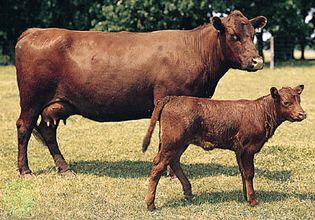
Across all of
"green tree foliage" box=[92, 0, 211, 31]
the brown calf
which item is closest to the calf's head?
the brown calf

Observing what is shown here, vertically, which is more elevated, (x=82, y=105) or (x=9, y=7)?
(x=82, y=105)

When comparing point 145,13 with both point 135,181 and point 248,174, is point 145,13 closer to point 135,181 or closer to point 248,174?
point 135,181

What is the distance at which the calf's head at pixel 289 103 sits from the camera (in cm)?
673

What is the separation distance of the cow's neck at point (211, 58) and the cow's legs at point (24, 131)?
2296 mm

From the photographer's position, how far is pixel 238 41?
7.84 meters

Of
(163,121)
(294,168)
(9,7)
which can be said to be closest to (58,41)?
(163,121)

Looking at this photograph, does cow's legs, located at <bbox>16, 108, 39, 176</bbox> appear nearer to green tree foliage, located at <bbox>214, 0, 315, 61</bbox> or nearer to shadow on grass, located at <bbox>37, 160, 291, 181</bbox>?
shadow on grass, located at <bbox>37, 160, 291, 181</bbox>

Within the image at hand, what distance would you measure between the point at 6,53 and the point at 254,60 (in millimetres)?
25450

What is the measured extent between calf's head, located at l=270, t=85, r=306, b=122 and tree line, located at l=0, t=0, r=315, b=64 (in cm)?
2072

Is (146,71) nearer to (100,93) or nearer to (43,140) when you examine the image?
(100,93)

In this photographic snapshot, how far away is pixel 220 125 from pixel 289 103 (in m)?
0.78

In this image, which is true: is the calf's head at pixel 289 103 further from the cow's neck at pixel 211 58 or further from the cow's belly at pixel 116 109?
the cow's belly at pixel 116 109

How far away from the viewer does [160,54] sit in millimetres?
8109

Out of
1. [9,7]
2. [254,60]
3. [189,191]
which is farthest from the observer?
[9,7]
